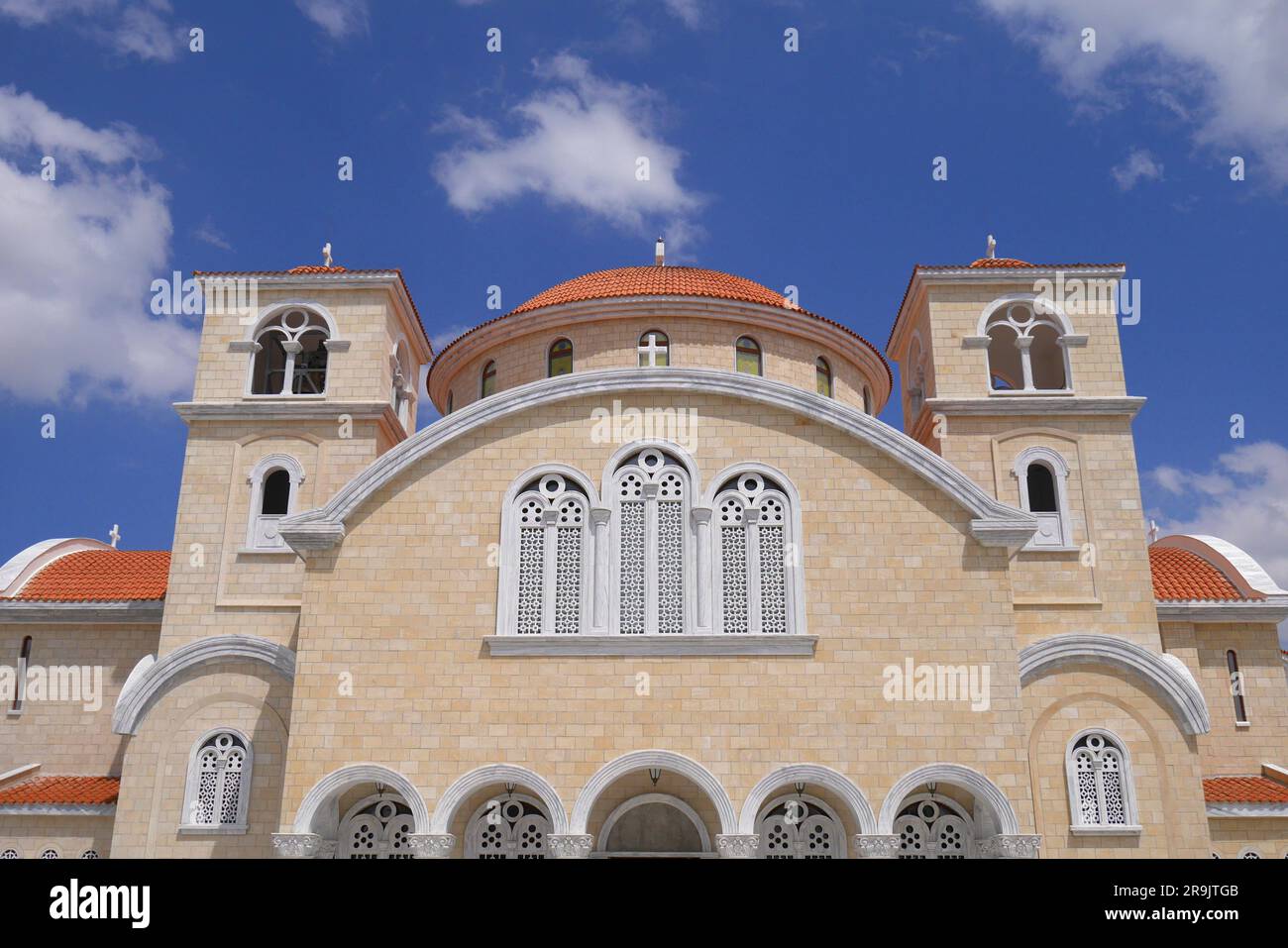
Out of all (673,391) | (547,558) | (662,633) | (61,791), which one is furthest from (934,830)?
(61,791)

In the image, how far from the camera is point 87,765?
68.3 ft

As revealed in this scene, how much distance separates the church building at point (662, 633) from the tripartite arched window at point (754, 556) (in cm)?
6

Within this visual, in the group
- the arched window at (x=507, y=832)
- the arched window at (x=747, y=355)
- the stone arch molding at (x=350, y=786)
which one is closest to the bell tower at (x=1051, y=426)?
the arched window at (x=747, y=355)

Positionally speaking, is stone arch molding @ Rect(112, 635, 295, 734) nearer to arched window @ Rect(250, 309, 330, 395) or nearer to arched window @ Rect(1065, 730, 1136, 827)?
arched window @ Rect(250, 309, 330, 395)

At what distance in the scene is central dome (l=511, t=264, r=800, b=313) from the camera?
22531 millimetres

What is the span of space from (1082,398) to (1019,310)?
2413 mm

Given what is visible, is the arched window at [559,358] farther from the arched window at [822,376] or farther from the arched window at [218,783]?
the arched window at [218,783]

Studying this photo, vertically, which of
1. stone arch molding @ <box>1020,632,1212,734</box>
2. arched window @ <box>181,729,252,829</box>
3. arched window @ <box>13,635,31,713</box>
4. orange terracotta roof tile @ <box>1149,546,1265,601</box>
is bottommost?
arched window @ <box>181,729,252,829</box>

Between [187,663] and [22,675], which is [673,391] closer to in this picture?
[187,663]

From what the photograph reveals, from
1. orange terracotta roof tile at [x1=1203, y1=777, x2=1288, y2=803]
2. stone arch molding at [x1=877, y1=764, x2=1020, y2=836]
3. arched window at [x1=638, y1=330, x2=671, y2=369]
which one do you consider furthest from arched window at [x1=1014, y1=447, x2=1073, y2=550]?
arched window at [x1=638, y1=330, x2=671, y2=369]

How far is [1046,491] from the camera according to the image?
20.1 m

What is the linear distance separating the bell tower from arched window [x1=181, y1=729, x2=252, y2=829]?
43.8 feet

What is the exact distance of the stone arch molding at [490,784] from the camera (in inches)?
618
